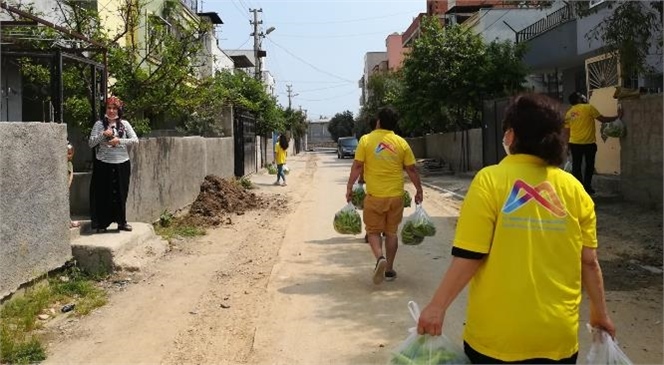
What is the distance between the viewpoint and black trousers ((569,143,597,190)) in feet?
33.6

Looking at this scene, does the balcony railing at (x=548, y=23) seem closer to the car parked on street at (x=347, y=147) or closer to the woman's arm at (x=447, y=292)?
the woman's arm at (x=447, y=292)

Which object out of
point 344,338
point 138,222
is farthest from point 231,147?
point 344,338

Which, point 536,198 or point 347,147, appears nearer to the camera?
point 536,198

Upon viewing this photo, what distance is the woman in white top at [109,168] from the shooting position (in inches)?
294

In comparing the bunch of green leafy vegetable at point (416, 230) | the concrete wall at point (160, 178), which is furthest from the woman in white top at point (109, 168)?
the bunch of green leafy vegetable at point (416, 230)

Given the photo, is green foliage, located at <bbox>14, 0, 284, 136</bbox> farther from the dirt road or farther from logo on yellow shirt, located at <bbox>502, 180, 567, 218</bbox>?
logo on yellow shirt, located at <bbox>502, 180, 567, 218</bbox>

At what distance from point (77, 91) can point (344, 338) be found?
760cm

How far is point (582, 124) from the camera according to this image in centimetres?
1018

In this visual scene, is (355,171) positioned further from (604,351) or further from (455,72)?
(455,72)

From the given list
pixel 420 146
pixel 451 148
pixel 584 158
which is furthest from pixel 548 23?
pixel 420 146

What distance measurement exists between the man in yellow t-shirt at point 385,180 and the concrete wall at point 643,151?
4966 mm

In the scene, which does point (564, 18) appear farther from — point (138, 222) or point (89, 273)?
point (89, 273)

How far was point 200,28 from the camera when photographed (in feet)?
36.6

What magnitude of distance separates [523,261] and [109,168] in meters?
6.28
